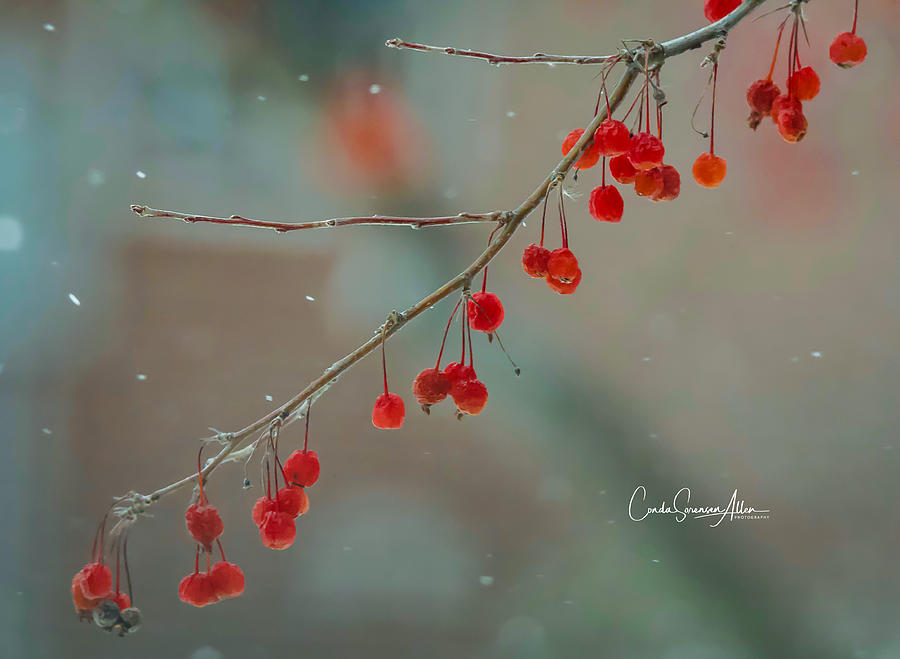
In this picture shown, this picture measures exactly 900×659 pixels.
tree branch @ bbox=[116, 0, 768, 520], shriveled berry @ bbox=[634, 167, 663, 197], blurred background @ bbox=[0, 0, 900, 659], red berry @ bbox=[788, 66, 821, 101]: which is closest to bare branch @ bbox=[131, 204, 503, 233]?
tree branch @ bbox=[116, 0, 768, 520]

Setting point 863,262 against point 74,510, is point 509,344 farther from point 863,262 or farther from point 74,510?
point 74,510

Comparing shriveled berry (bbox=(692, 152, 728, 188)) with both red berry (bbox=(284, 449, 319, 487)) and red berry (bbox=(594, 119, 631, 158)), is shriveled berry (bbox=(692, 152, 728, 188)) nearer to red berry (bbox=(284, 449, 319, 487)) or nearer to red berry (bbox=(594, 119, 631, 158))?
red berry (bbox=(594, 119, 631, 158))

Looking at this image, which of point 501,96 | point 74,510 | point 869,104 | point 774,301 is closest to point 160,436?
point 74,510

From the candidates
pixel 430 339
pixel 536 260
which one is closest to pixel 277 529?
pixel 536 260

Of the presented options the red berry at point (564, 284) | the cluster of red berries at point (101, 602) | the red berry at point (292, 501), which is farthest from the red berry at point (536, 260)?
the cluster of red berries at point (101, 602)

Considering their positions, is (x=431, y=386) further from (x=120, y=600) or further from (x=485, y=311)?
(x=120, y=600)

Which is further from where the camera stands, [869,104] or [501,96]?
[501,96]

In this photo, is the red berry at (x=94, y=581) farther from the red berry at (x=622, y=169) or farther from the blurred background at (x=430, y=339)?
the blurred background at (x=430, y=339)
